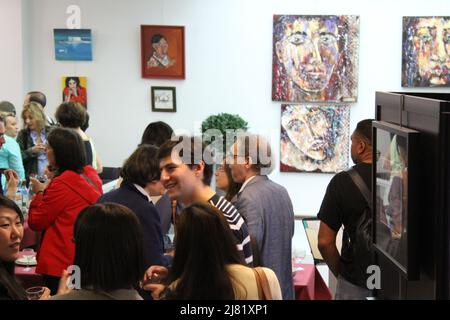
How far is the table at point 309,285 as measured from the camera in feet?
17.5

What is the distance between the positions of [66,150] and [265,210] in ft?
4.58

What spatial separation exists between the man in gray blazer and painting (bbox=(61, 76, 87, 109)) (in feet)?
22.7

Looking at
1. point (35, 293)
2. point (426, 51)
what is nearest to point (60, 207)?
point (35, 293)

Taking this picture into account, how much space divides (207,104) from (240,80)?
60 centimetres

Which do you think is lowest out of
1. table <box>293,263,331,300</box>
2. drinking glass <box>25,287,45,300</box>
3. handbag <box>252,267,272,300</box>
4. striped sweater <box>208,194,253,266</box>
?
table <box>293,263,331,300</box>

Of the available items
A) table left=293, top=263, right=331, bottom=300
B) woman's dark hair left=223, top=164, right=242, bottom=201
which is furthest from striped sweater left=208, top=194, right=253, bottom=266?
table left=293, top=263, right=331, bottom=300

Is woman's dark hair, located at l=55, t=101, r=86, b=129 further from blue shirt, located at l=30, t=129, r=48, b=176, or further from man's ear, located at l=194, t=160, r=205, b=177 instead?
man's ear, located at l=194, t=160, r=205, b=177

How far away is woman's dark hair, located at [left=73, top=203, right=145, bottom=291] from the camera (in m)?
2.81

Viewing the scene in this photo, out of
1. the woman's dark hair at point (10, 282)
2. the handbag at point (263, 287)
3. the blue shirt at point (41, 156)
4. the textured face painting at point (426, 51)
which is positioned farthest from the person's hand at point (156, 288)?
the textured face painting at point (426, 51)

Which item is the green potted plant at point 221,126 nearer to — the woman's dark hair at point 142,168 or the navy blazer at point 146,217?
the woman's dark hair at point 142,168

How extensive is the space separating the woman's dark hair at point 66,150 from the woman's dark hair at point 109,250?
2.11 metres

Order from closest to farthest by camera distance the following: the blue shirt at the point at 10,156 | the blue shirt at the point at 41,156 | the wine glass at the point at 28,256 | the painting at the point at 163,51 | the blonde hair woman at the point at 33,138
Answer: the wine glass at the point at 28,256 < the blue shirt at the point at 10,156 < the blonde hair woman at the point at 33,138 < the blue shirt at the point at 41,156 < the painting at the point at 163,51

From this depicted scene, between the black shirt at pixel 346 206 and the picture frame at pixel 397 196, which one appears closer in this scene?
the picture frame at pixel 397 196
